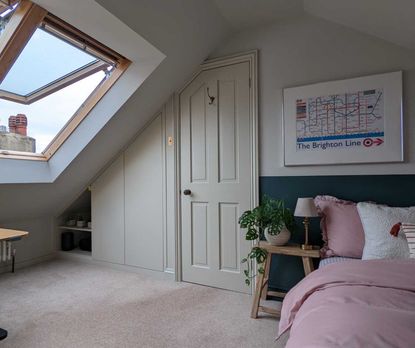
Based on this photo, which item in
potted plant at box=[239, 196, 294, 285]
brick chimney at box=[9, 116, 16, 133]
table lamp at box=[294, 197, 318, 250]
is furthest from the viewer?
brick chimney at box=[9, 116, 16, 133]

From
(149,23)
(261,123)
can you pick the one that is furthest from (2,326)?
(261,123)

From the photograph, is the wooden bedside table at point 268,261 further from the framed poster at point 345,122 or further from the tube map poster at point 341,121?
the tube map poster at point 341,121

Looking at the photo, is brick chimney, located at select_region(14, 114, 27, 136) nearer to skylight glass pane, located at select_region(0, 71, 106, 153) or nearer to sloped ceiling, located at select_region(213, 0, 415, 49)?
skylight glass pane, located at select_region(0, 71, 106, 153)

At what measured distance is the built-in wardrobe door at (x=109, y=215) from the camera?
3189 mm

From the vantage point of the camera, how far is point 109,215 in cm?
327

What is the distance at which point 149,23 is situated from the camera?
6.30 ft

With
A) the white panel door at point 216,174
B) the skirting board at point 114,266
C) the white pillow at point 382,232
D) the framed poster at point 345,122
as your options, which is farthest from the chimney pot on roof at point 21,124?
the white pillow at point 382,232

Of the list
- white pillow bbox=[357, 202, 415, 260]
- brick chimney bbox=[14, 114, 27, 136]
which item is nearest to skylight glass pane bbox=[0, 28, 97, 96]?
brick chimney bbox=[14, 114, 27, 136]

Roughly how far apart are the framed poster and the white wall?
0.07m

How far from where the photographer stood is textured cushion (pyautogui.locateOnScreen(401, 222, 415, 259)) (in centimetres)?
154

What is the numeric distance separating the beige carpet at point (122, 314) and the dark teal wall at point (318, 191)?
1.37 ft

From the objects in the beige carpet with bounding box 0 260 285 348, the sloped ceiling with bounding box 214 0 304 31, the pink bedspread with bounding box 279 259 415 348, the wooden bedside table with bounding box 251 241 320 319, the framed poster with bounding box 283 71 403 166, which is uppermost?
the sloped ceiling with bounding box 214 0 304 31

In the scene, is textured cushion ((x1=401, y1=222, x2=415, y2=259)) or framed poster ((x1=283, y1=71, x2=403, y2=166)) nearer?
textured cushion ((x1=401, y1=222, x2=415, y2=259))

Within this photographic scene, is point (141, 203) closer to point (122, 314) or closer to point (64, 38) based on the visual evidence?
point (122, 314)
